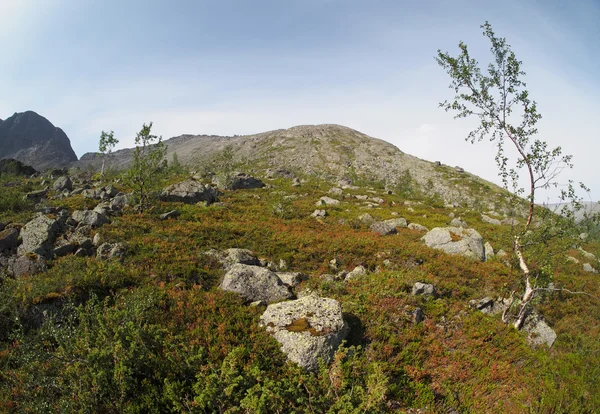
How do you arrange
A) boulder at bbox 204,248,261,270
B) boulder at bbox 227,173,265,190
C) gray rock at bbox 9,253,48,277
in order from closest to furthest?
gray rock at bbox 9,253,48,277 < boulder at bbox 204,248,261,270 < boulder at bbox 227,173,265,190

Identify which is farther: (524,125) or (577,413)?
(524,125)

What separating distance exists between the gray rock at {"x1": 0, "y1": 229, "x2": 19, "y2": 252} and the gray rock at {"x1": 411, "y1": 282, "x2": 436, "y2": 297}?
64.9ft

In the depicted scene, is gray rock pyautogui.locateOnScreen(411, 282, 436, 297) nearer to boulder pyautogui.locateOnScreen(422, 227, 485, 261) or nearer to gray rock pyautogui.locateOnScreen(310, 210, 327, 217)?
boulder pyautogui.locateOnScreen(422, 227, 485, 261)

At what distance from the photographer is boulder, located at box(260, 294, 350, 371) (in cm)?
854

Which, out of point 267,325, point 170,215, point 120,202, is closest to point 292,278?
point 267,325

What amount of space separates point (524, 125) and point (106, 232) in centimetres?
2133

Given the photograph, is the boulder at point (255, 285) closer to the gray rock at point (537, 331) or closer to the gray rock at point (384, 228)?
the gray rock at point (537, 331)

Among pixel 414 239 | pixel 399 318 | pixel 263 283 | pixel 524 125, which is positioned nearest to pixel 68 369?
pixel 263 283

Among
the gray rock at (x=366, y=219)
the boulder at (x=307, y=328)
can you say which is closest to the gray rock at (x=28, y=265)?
the boulder at (x=307, y=328)

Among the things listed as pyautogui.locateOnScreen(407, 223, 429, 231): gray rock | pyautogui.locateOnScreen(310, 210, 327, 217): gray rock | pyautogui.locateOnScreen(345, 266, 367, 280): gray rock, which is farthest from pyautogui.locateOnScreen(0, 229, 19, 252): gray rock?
pyautogui.locateOnScreen(407, 223, 429, 231): gray rock

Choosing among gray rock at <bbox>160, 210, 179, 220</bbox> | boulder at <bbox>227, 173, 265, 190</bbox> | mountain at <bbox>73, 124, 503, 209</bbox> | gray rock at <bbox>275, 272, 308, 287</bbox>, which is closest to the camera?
gray rock at <bbox>275, 272, 308, 287</bbox>

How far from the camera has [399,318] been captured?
36.2 feet

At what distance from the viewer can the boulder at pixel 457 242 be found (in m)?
18.5

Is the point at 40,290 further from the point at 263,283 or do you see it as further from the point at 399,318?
the point at 399,318
